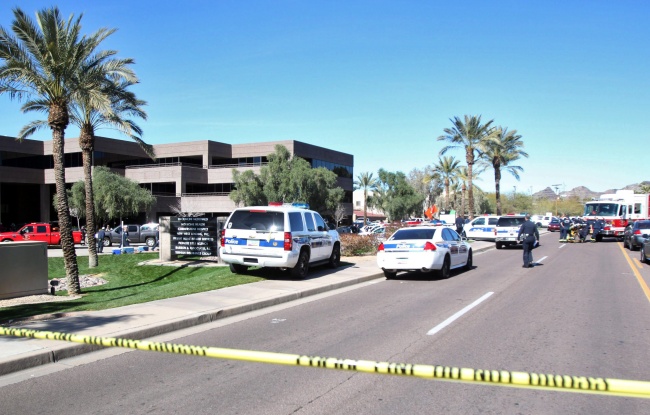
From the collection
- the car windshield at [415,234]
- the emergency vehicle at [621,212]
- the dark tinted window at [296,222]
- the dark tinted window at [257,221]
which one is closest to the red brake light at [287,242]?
the dark tinted window at [257,221]

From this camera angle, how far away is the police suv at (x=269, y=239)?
14.0 meters

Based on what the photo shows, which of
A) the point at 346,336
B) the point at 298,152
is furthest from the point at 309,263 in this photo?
the point at 298,152

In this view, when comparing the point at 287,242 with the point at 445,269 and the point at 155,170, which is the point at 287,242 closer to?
the point at 445,269

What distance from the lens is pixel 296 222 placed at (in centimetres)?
1484

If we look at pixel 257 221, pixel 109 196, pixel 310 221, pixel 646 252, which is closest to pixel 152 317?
pixel 257 221

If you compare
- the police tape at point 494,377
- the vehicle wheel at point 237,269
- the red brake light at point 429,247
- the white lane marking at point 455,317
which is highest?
the red brake light at point 429,247

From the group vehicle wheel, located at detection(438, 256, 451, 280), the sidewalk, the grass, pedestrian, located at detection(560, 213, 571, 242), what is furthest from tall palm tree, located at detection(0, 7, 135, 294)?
pedestrian, located at detection(560, 213, 571, 242)

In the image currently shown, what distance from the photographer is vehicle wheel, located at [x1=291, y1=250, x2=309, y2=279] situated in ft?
47.9

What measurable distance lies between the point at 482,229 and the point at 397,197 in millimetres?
37030

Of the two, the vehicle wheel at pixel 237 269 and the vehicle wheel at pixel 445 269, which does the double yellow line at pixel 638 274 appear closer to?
the vehicle wheel at pixel 445 269

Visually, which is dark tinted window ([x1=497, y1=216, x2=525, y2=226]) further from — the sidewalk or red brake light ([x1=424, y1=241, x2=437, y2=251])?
the sidewalk

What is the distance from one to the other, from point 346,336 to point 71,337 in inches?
162

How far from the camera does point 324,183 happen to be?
50406mm

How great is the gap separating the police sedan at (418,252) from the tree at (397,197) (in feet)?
186
